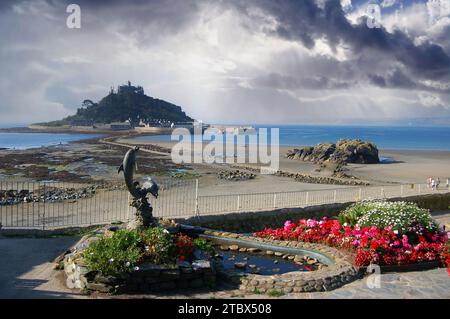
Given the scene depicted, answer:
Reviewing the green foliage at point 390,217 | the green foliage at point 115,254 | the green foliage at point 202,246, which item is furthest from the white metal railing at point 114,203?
the green foliage at point 115,254

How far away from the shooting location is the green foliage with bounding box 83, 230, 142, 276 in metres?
8.59

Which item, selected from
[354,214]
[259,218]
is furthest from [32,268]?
[354,214]

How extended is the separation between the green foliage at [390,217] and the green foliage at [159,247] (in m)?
5.58

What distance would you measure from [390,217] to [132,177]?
698cm

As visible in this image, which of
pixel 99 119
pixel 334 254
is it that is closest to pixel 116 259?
pixel 334 254

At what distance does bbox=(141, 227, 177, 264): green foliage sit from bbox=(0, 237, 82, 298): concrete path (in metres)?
1.61

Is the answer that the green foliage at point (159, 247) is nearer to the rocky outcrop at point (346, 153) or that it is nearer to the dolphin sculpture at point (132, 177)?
the dolphin sculpture at point (132, 177)

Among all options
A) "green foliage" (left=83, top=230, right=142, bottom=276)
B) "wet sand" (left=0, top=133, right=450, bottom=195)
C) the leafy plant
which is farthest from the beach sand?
"green foliage" (left=83, top=230, right=142, bottom=276)

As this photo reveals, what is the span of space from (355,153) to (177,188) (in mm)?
30110

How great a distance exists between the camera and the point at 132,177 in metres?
10.9

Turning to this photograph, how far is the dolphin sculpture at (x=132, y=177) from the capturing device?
10.5 metres

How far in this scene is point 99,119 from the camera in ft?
616

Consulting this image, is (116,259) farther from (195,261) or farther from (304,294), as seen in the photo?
(304,294)

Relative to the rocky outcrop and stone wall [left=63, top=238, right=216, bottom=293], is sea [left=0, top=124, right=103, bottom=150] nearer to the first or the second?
the rocky outcrop
